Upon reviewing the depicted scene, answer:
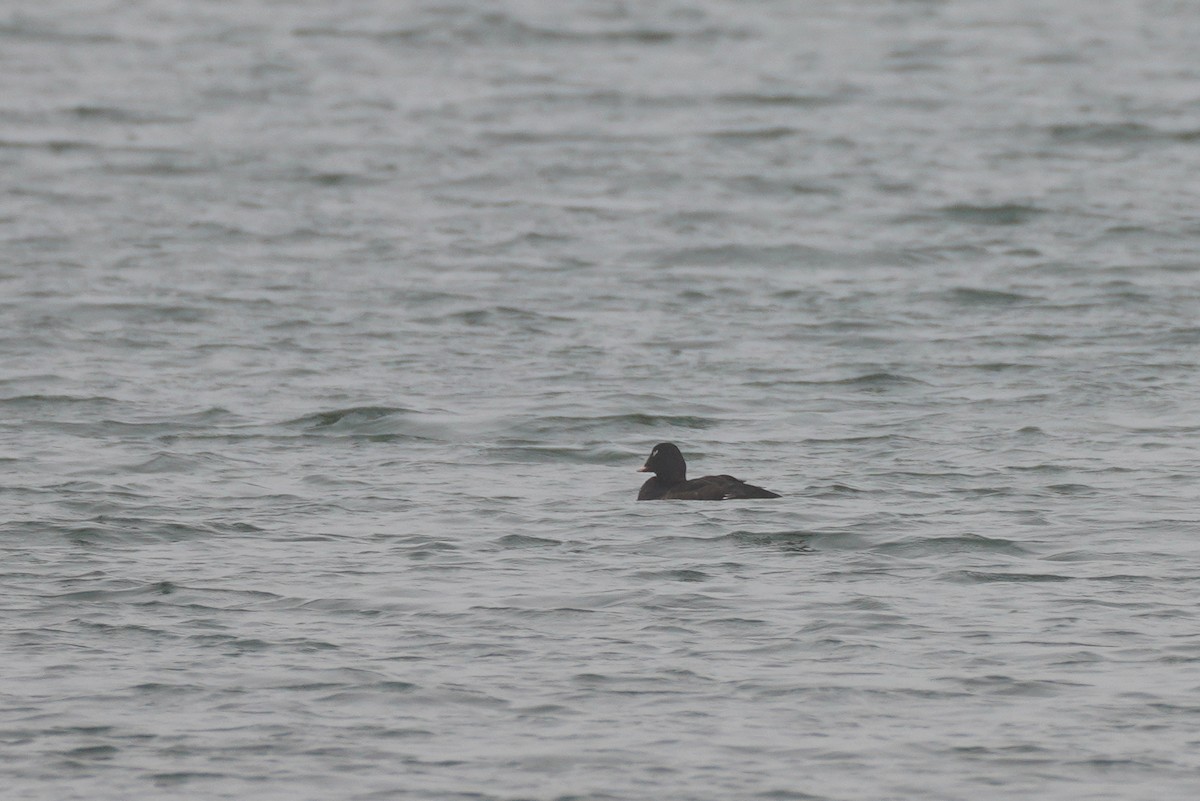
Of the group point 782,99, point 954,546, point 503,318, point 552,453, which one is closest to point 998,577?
point 954,546

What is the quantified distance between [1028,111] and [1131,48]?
22.6 ft

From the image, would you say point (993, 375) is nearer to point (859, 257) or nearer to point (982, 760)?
point (859, 257)

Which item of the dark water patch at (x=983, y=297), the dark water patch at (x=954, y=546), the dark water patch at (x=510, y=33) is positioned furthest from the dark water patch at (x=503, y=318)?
the dark water patch at (x=510, y=33)

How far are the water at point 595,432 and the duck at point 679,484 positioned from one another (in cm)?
12

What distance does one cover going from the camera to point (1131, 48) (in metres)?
38.2

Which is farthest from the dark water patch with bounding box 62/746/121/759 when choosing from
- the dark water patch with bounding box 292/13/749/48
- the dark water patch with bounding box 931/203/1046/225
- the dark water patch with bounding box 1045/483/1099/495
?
the dark water patch with bounding box 292/13/749/48

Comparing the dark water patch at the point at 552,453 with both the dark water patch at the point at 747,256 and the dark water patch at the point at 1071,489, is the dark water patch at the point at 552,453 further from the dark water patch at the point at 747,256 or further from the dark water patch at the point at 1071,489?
the dark water patch at the point at 747,256

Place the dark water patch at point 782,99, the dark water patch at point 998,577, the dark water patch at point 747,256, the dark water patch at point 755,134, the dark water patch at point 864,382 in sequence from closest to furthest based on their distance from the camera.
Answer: the dark water patch at point 998,577, the dark water patch at point 864,382, the dark water patch at point 747,256, the dark water patch at point 755,134, the dark water patch at point 782,99

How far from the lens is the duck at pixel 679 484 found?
1402 cm

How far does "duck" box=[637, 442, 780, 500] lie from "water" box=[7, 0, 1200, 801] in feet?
0.40

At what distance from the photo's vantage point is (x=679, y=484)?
46.8 feet

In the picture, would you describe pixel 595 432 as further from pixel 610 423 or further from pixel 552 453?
pixel 552 453

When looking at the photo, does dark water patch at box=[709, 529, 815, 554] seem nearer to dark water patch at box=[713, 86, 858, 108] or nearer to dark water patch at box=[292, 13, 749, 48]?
dark water patch at box=[713, 86, 858, 108]

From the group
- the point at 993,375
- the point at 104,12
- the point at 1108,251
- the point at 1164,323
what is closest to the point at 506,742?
the point at 993,375
